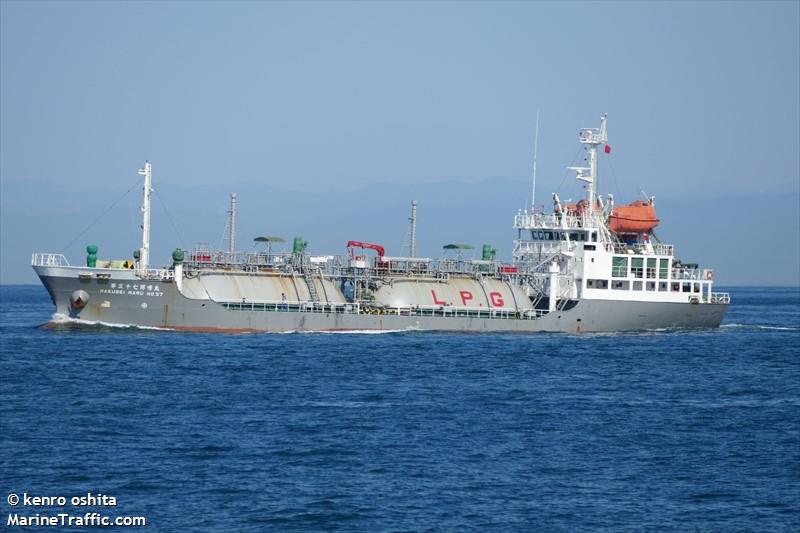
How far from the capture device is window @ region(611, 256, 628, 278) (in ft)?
295

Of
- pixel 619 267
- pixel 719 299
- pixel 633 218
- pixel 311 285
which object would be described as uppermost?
pixel 633 218

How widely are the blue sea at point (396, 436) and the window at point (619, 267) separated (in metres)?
15.3

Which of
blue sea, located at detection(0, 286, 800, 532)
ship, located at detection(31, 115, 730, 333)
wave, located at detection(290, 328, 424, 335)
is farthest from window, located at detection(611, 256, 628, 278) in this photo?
wave, located at detection(290, 328, 424, 335)

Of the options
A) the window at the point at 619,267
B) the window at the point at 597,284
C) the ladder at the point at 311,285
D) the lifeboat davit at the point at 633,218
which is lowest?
the ladder at the point at 311,285

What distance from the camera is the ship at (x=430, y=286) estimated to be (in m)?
78.8

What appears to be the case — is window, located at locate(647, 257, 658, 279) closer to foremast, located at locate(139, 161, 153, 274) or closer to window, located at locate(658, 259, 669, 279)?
window, located at locate(658, 259, 669, 279)

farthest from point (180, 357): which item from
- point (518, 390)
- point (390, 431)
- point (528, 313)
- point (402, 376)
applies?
point (528, 313)

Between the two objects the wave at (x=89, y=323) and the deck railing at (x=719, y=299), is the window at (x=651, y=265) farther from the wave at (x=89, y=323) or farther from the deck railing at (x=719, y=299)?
the wave at (x=89, y=323)

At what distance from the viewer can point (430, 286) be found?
88062 millimetres

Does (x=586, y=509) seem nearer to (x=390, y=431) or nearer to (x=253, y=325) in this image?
(x=390, y=431)

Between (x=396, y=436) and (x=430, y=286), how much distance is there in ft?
144

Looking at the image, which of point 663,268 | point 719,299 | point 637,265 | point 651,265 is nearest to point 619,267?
point 637,265

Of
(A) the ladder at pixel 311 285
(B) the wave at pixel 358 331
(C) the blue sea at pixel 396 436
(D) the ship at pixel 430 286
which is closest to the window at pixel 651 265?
(D) the ship at pixel 430 286

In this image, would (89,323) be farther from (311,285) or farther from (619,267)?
(619,267)
